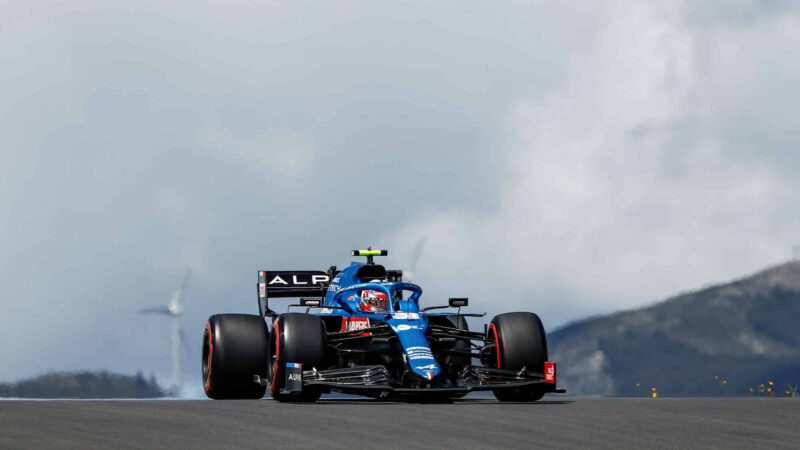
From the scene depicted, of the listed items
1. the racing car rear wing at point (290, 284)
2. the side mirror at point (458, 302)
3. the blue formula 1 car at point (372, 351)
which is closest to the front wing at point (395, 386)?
the blue formula 1 car at point (372, 351)

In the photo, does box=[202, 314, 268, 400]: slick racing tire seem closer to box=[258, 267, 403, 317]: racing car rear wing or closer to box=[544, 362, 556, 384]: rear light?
box=[258, 267, 403, 317]: racing car rear wing

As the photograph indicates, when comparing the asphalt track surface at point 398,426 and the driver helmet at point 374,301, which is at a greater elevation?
the driver helmet at point 374,301

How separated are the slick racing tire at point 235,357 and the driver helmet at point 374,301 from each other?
7.04 feet

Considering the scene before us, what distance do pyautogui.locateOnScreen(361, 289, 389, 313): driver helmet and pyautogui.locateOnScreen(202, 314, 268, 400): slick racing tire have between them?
2147 millimetres

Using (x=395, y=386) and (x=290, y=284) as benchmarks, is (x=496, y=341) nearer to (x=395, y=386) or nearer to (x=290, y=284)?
(x=395, y=386)

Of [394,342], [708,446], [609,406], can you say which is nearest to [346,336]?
[394,342]

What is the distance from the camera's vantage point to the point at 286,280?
31406 mm

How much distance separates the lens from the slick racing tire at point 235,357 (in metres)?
26.6

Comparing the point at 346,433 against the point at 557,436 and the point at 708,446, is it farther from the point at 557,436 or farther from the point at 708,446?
the point at 708,446

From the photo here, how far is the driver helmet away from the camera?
85.9 feet

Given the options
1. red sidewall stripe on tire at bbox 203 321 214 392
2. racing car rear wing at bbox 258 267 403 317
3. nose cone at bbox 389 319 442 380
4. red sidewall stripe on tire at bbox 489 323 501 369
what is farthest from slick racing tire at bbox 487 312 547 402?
racing car rear wing at bbox 258 267 403 317

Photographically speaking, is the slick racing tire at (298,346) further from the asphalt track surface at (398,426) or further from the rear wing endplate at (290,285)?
the rear wing endplate at (290,285)

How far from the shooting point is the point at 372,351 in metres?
25.0

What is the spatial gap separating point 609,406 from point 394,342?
4.23 meters
